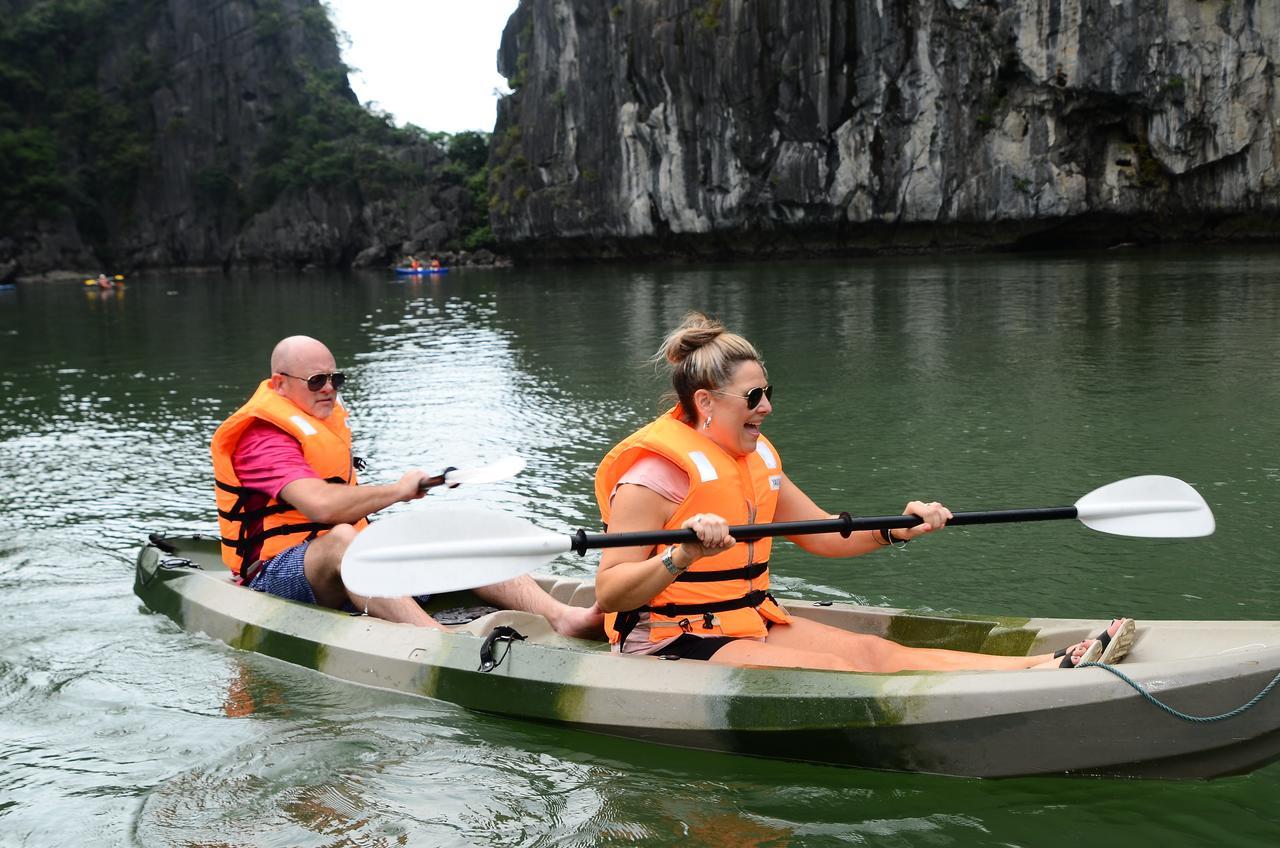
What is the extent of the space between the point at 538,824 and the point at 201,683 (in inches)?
78.8

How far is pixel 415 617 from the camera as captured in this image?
16.0 feet

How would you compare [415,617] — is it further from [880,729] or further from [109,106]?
[109,106]

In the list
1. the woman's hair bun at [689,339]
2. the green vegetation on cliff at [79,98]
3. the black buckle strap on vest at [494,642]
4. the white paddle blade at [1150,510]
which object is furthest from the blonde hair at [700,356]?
the green vegetation on cliff at [79,98]

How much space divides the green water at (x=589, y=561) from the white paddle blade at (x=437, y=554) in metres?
0.67

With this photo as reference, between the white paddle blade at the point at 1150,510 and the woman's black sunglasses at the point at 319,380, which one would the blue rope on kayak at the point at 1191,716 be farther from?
the woman's black sunglasses at the point at 319,380

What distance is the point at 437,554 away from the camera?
161 inches

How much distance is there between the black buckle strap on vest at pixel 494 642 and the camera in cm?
436

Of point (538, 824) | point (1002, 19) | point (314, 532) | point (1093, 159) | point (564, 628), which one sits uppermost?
point (1002, 19)

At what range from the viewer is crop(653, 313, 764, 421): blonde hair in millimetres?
3621

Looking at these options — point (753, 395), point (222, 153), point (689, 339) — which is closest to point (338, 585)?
point (689, 339)

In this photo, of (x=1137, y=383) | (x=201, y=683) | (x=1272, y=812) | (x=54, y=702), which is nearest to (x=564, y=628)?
(x=201, y=683)

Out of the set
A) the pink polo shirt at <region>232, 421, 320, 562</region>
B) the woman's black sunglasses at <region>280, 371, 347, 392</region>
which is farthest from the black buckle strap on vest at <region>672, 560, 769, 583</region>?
the woman's black sunglasses at <region>280, 371, 347, 392</region>

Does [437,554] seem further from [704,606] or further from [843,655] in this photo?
[843,655]

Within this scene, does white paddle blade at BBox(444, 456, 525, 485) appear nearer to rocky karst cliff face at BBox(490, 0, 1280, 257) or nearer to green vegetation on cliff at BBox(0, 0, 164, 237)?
rocky karst cliff face at BBox(490, 0, 1280, 257)
